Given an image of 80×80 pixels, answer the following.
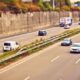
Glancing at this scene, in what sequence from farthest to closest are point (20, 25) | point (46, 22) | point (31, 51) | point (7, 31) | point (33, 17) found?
point (46, 22) < point (33, 17) < point (20, 25) < point (7, 31) < point (31, 51)

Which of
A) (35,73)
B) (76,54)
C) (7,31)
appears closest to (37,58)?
(76,54)

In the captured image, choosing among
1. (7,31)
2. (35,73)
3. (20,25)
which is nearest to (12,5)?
(20,25)

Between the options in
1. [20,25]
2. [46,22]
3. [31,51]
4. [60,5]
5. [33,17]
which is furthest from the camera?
[60,5]

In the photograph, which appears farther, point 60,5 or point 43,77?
point 60,5

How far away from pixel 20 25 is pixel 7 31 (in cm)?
783

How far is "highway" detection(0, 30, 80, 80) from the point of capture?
2842 centimetres

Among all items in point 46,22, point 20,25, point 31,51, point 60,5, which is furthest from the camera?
point 60,5

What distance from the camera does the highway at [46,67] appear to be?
93.2 feet

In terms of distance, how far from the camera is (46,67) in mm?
33281

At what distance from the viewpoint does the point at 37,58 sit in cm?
3906

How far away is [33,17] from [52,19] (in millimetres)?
17831

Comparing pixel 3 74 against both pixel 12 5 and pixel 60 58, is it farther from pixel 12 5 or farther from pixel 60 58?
pixel 12 5

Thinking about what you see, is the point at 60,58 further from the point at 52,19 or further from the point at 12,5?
the point at 52,19

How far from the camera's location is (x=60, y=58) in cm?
3956
